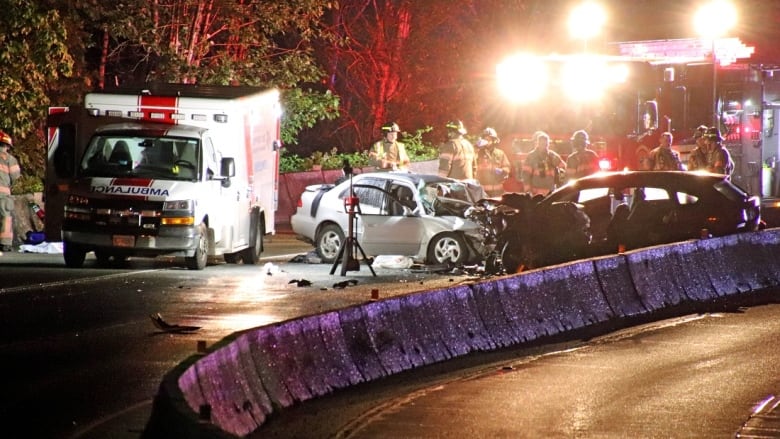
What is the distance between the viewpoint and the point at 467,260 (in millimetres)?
20984

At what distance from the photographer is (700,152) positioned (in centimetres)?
2478

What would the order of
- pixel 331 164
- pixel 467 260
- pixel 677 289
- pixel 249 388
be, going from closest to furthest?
pixel 249 388 → pixel 677 289 → pixel 467 260 → pixel 331 164

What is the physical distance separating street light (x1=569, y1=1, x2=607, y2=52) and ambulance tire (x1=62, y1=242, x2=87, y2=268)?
→ 1123 centimetres

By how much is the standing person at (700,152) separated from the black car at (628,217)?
5219mm

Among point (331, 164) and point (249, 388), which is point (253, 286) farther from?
point (331, 164)

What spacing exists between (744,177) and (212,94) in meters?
12.1

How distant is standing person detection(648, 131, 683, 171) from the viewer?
2427cm

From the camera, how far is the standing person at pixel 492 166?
2625 cm


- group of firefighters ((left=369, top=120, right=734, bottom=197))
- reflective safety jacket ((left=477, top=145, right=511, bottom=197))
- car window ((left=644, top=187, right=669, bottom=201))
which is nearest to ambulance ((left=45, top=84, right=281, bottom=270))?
group of firefighters ((left=369, top=120, right=734, bottom=197))

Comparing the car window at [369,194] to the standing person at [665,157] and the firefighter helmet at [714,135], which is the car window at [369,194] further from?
the firefighter helmet at [714,135]

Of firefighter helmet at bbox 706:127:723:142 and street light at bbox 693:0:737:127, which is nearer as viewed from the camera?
firefighter helmet at bbox 706:127:723:142

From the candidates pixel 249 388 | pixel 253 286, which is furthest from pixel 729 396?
pixel 253 286

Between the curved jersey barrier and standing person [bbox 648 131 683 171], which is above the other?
standing person [bbox 648 131 683 171]

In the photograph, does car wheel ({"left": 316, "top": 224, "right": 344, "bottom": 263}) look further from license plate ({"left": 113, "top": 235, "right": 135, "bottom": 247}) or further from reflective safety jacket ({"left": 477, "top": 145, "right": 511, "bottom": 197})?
reflective safety jacket ({"left": 477, "top": 145, "right": 511, "bottom": 197})
